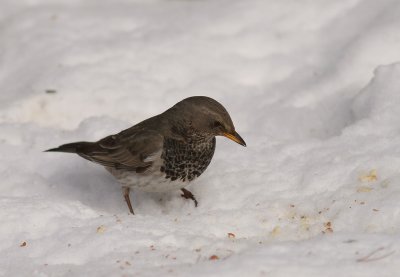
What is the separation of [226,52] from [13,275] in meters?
4.27

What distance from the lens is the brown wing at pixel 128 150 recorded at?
5.89 metres

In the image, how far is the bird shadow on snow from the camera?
617 cm

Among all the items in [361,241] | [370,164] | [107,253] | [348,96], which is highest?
[348,96]

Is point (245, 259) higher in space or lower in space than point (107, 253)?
higher

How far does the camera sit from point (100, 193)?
6.43m

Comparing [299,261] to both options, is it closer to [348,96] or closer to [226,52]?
[348,96]

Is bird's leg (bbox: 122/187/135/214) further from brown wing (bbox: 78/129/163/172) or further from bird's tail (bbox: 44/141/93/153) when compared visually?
bird's tail (bbox: 44/141/93/153)

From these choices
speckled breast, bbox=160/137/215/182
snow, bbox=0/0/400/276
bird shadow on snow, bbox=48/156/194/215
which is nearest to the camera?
snow, bbox=0/0/400/276

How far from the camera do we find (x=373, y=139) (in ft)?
20.7

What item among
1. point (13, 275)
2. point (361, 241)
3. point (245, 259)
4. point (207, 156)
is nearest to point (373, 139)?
point (207, 156)

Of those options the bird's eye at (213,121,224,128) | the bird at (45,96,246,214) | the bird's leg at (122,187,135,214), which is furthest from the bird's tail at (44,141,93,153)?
the bird's eye at (213,121,224,128)

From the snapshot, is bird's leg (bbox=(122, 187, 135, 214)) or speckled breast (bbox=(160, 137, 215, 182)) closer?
speckled breast (bbox=(160, 137, 215, 182))

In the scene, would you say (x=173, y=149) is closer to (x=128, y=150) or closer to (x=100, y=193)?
(x=128, y=150)

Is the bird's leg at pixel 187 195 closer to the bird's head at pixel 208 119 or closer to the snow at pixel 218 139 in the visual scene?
the snow at pixel 218 139
